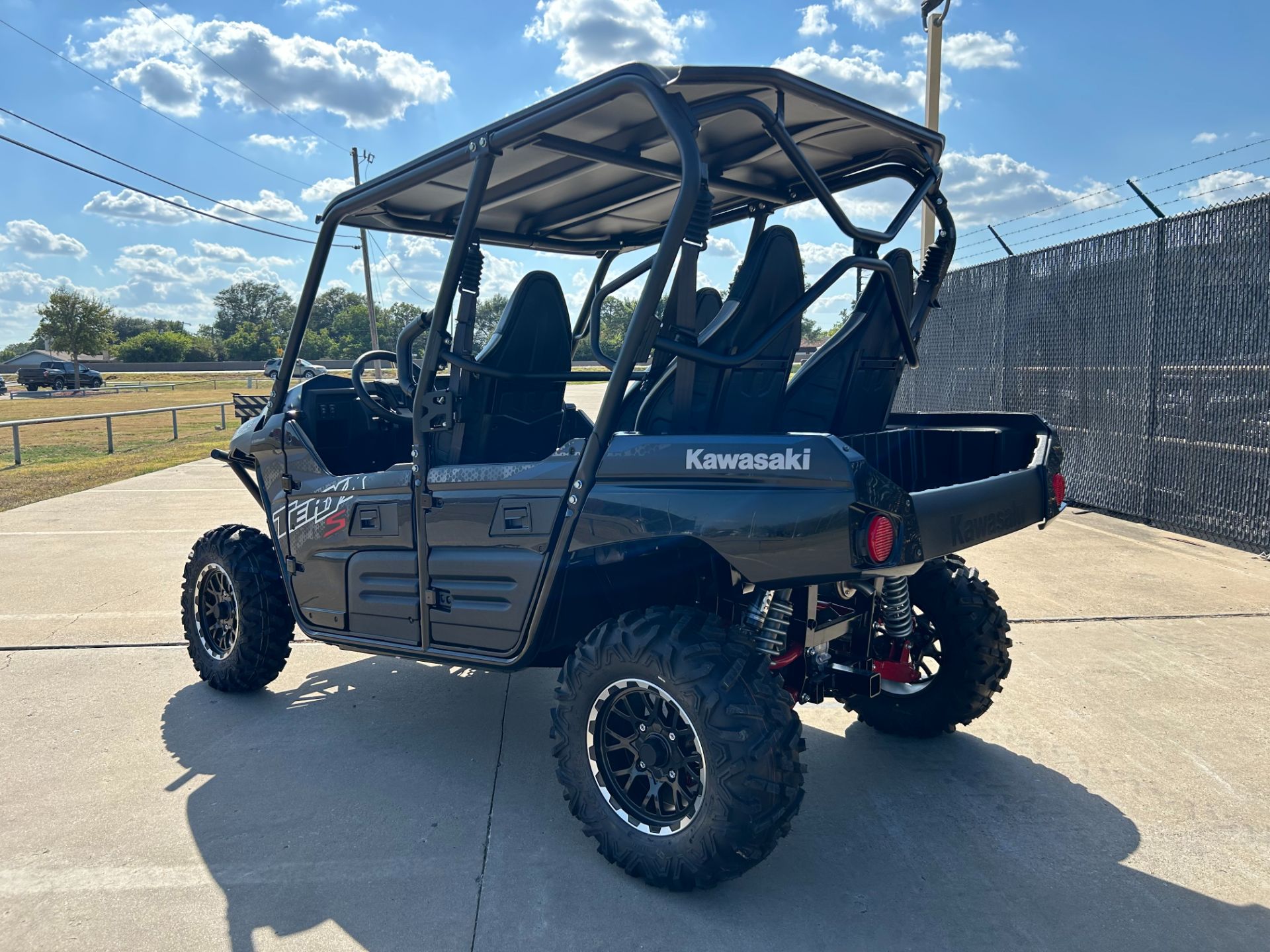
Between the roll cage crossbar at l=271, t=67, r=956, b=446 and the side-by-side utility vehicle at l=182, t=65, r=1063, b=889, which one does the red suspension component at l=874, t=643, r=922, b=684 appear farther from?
the roll cage crossbar at l=271, t=67, r=956, b=446

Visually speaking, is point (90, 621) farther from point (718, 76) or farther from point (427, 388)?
point (718, 76)

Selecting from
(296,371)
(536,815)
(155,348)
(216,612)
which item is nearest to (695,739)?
(536,815)

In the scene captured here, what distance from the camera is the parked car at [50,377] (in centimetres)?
4497

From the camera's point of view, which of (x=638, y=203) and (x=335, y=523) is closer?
(x=335, y=523)

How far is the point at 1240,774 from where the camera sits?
337cm

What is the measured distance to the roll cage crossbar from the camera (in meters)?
2.70

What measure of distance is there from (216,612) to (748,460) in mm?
3064

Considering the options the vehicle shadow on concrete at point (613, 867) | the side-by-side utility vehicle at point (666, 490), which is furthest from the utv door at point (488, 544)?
the vehicle shadow on concrete at point (613, 867)

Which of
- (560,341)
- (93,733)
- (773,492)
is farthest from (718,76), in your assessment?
(93,733)

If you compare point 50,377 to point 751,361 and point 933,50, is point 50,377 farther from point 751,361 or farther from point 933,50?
point 751,361

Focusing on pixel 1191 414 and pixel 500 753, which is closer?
pixel 500 753

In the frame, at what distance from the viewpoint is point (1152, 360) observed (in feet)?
25.4

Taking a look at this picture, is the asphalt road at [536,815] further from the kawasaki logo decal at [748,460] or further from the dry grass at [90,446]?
the dry grass at [90,446]

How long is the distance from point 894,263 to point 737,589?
4.19 ft
